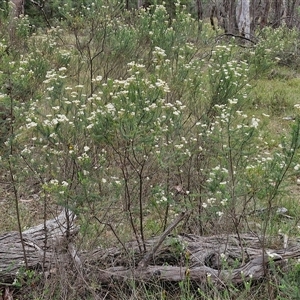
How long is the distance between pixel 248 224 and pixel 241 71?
1.43 meters

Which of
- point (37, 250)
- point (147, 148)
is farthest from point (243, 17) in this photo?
point (37, 250)

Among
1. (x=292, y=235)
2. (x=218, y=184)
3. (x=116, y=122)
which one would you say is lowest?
(x=292, y=235)

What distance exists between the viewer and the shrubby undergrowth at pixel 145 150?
281 cm

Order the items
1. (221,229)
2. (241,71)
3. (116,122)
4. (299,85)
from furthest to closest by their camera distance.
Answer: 1. (299,85)
2. (241,71)
3. (221,229)
4. (116,122)

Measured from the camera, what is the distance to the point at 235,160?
3312 mm

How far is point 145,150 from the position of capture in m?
3.02

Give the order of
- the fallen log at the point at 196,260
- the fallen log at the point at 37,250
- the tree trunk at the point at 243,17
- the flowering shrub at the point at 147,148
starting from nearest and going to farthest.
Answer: the flowering shrub at the point at 147,148
the fallen log at the point at 196,260
the fallen log at the point at 37,250
the tree trunk at the point at 243,17

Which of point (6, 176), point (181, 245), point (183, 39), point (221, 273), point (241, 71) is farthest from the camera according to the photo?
point (183, 39)

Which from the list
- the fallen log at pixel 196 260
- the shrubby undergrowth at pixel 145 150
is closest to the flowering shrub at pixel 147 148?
the shrubby undergrowth at pixel 145 150

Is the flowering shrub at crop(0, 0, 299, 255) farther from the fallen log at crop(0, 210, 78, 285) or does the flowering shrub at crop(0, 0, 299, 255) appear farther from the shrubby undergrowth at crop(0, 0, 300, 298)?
the fallen log at crop(0, 210, 78, 285)

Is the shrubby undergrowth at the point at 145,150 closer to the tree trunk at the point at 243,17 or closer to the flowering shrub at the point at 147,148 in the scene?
the flowering shrub at the point at 147,148

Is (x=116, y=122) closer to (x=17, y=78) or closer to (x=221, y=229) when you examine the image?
(x=17, y=78)

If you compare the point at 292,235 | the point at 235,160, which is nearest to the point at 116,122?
the point at 235,160

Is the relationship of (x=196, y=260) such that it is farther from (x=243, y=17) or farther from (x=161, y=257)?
(x=243, y=17)
